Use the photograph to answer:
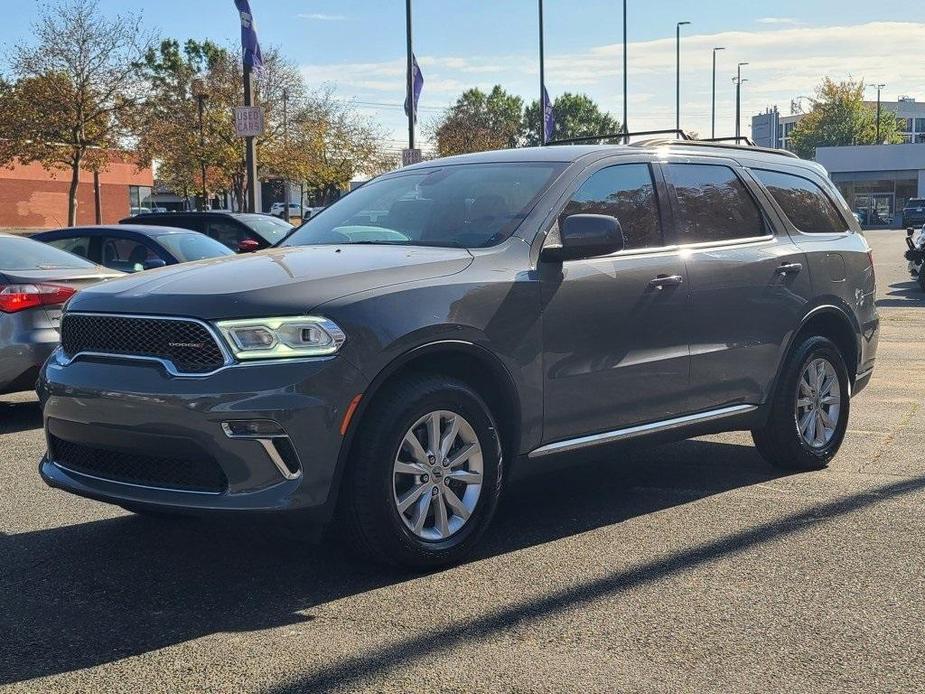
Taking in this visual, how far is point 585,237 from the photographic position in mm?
4996

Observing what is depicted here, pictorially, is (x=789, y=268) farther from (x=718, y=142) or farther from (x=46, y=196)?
(x=46, y=196)

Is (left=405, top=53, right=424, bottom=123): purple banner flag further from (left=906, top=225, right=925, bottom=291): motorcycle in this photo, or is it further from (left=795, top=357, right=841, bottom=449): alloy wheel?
(left=795, top=357, right=841, bottom=449): alloy wheel

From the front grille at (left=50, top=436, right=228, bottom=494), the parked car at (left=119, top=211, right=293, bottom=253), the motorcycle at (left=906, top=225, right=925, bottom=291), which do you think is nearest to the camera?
the front grille at (left=50, top=436, right=228, bottom=494)

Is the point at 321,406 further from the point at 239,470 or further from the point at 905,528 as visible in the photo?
the point at 905,528

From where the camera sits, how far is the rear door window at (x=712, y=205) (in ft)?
19.3

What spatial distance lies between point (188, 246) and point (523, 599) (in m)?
8.21

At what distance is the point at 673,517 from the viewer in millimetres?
5527

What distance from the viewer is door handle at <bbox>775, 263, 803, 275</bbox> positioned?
20.5ft

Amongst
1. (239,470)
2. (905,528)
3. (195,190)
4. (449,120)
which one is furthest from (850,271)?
(449,120)

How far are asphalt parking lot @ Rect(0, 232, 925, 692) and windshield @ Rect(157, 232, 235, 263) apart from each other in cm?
534

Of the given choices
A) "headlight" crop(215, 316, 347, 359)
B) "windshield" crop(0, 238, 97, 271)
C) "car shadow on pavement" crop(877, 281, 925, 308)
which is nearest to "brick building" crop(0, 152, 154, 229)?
"car shadow on pavement" crop(877, 281, 925, 308)

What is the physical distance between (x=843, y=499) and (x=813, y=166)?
2.32 metres

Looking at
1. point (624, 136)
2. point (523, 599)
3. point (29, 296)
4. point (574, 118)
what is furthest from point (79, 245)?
point (574, 118)

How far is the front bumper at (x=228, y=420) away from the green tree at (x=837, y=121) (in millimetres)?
97666
